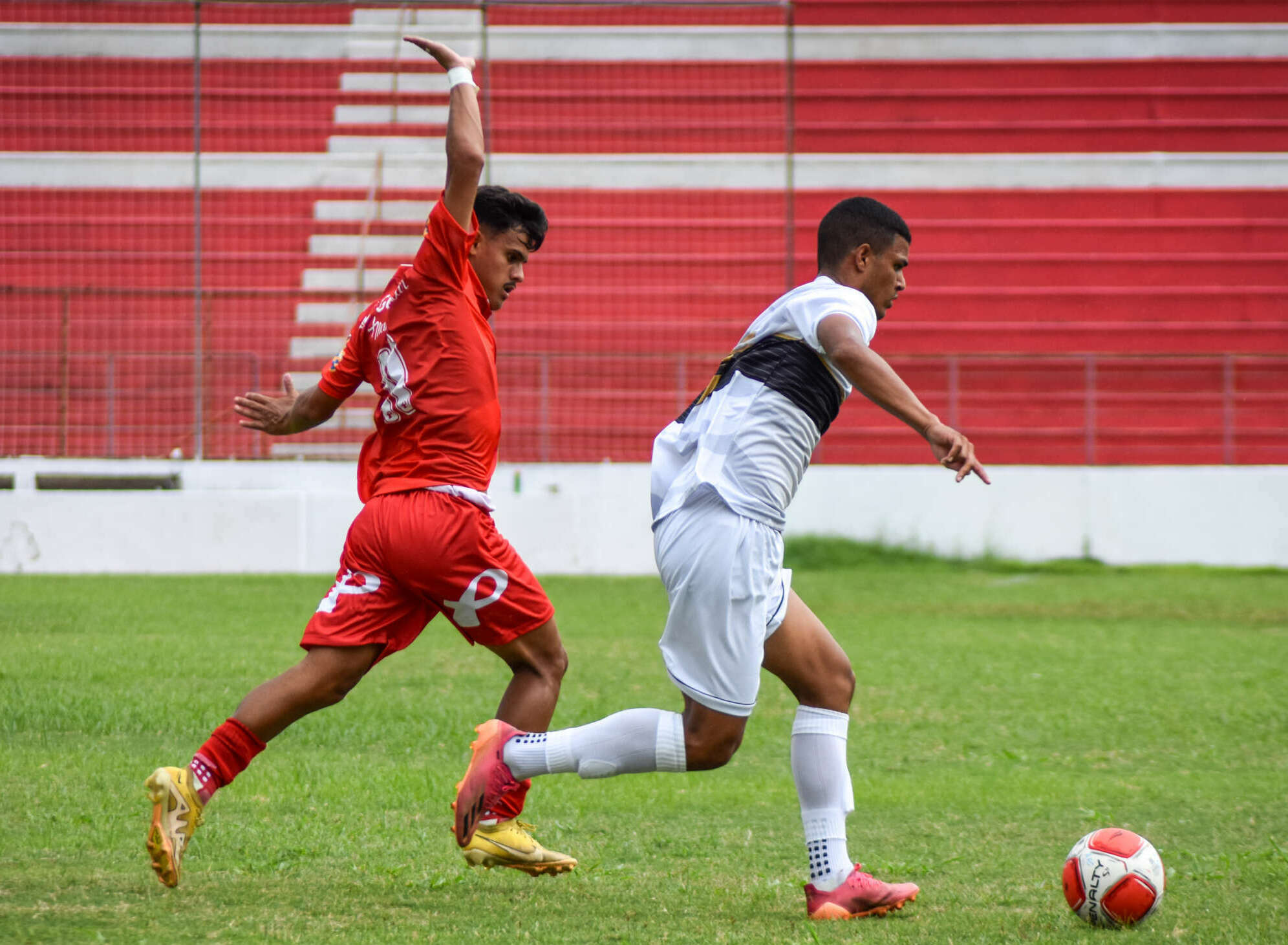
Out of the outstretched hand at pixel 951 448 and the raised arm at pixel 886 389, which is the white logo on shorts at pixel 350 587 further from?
the outstretched hand at pixel 951 448

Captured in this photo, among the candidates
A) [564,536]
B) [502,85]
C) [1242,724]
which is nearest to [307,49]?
[502,85]

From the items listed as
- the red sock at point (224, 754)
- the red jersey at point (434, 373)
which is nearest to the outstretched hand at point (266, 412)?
the red jersey at point (434, 373)

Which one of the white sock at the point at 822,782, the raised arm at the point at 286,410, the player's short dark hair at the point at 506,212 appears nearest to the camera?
the white sock at the point at 822,782

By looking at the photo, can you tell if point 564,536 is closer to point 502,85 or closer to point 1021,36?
point 502,85

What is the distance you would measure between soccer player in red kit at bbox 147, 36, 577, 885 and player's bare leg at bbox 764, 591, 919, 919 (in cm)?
67

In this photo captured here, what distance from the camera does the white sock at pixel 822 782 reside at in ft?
12.2

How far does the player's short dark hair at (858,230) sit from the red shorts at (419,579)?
3.83 feet

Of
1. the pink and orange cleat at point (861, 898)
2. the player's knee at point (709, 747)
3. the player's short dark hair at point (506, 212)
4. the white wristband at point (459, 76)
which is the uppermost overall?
the white wristband at point (459, 76)

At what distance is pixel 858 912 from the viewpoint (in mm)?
3598

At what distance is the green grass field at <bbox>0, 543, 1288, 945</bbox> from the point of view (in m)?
3.49

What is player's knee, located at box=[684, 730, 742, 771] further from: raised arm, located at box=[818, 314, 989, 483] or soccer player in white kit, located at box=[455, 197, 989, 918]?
raised arm, located at box=[818, 314, 989, 483]

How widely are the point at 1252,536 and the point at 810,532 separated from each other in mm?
4847

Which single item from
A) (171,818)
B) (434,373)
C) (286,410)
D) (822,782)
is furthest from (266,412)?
(822,782)

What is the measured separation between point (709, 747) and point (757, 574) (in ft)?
1.46
